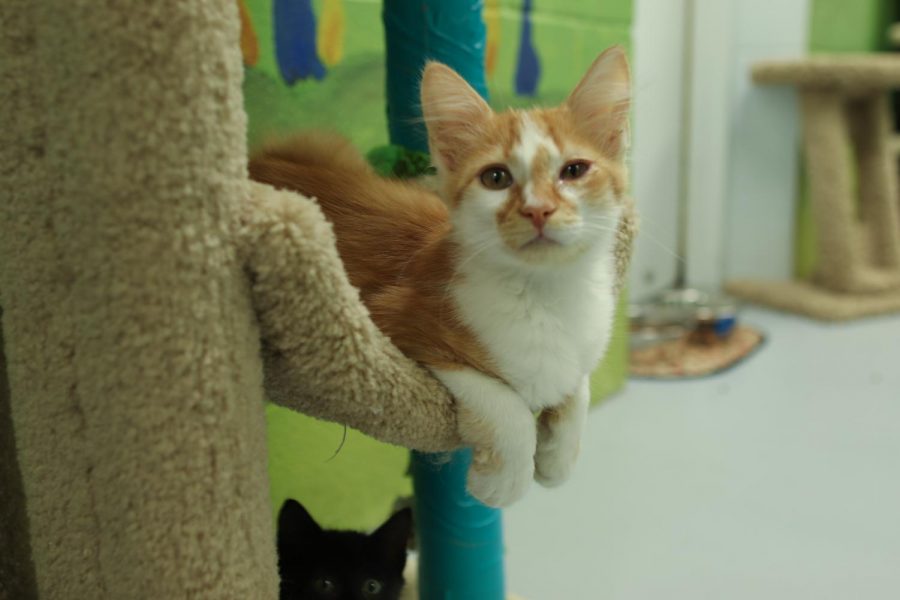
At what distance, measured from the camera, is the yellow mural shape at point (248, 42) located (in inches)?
39.7

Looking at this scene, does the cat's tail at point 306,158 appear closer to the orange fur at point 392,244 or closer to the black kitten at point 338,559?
the orange fur at point 392,244

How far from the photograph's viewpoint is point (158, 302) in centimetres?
54

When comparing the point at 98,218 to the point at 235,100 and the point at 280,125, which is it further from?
the point at 280,125

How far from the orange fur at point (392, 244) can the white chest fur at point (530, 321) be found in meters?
0.02

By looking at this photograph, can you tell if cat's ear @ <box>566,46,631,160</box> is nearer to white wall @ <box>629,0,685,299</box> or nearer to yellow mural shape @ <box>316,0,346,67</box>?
yellow mural shape @ <box>316,0,346,67</box>

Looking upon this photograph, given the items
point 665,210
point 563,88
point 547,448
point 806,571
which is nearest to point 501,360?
point 547,448

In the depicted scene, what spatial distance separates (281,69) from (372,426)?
61 centimetres

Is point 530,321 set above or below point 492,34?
below

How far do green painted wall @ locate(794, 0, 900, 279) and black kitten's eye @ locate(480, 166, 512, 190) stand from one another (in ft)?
7.69

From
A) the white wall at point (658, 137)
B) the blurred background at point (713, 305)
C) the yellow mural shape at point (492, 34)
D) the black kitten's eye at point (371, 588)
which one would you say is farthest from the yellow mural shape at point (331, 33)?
the white wall at point (658, 137)

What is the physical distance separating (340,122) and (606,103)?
0.56 meters

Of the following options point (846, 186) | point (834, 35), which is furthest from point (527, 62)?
point (834, 35)

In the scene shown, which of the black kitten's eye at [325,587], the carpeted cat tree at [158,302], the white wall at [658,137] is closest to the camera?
the carpeted cat tree at [158,302]

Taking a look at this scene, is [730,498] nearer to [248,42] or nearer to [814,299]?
[248,42]
